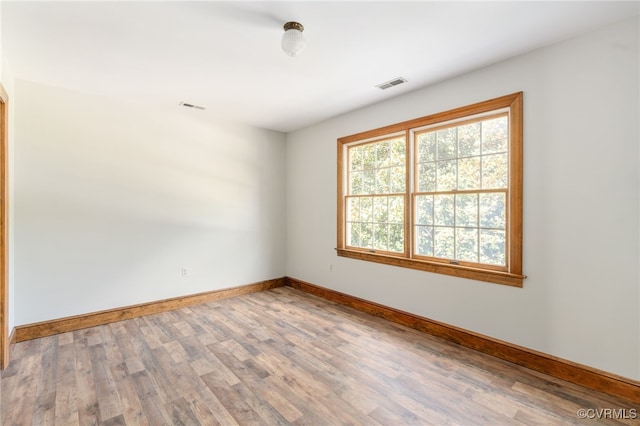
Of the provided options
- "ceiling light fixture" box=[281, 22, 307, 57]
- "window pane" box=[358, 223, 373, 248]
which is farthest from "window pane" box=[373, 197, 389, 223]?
"ceiling light fixture" box=[281, 22, 307, 57]

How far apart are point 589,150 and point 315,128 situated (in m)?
3.38

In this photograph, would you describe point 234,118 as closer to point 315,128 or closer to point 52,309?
point 315,128

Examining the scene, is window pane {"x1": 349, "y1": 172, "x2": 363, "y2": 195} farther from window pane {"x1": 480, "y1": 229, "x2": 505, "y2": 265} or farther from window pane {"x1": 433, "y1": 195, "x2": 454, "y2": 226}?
window pane {"x1": 480, "y1": 229, "x2": 505, "y2": 265}

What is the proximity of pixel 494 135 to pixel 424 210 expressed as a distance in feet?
3.35

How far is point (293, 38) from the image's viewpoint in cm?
209

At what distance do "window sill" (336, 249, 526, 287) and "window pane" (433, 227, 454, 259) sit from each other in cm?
13

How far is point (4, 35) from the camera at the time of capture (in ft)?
7.43

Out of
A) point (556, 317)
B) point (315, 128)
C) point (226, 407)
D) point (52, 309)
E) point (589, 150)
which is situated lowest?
point (226, 407)

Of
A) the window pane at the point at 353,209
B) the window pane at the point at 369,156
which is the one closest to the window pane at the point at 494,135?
the window pane at the point at 369,156

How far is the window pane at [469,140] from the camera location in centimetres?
290

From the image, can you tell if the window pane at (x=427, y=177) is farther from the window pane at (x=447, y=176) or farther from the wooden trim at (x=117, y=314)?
the wooden trim at (x=117, y=314)

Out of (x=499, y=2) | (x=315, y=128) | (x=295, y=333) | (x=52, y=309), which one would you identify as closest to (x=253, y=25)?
(x=499, y=2)

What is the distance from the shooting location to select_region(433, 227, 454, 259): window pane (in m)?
3.08

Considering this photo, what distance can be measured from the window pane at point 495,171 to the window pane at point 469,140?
14 centimetres
